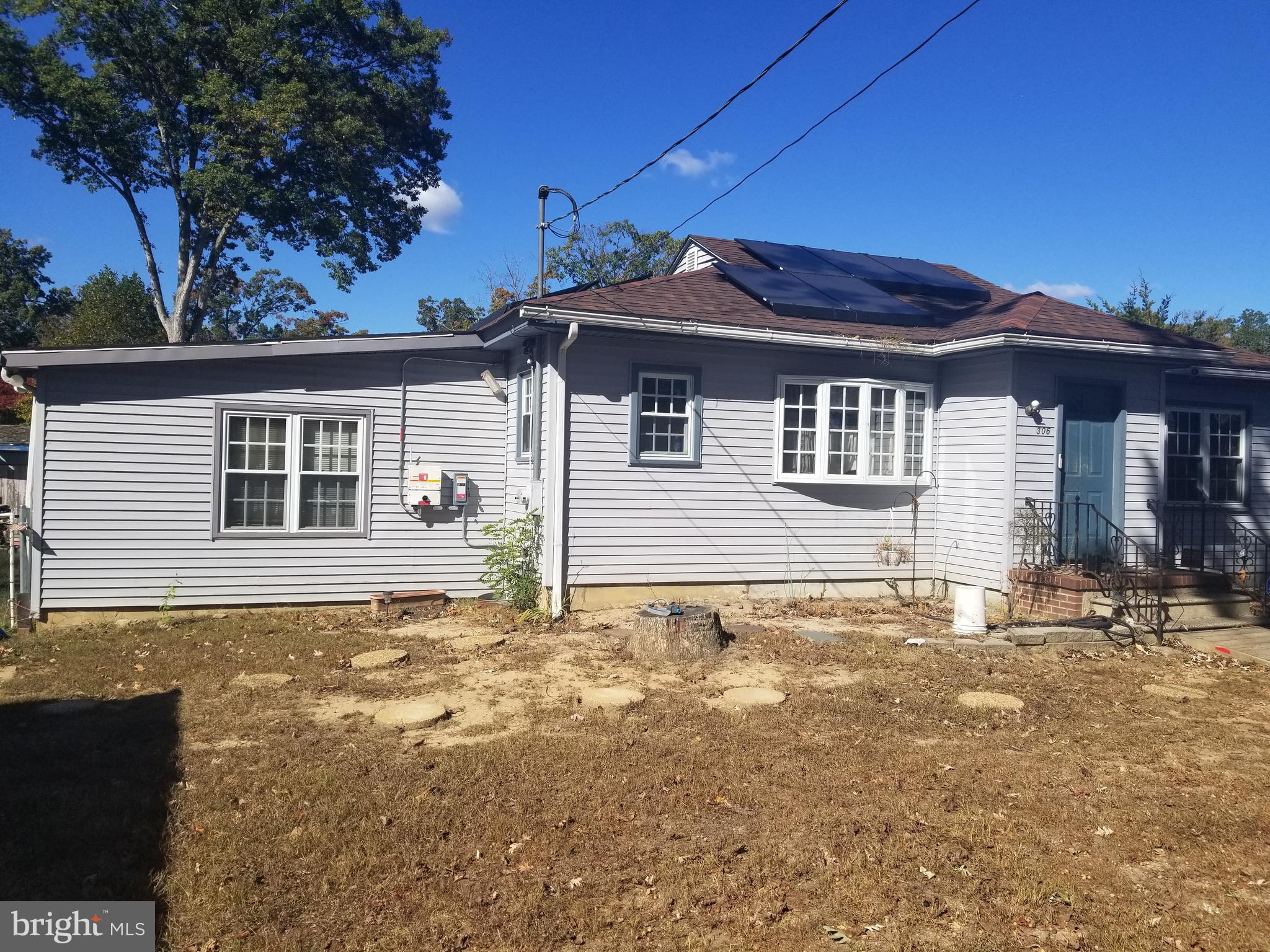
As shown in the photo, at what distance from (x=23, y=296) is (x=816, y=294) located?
3141 cm

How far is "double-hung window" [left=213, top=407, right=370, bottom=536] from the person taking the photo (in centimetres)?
968

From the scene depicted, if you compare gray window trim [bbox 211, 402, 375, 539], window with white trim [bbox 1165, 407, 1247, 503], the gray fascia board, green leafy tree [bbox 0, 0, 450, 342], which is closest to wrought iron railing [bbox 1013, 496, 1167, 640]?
window with white trim [bbox 1165, 407, 1247, 503]

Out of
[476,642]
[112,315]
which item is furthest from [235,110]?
[476,642]

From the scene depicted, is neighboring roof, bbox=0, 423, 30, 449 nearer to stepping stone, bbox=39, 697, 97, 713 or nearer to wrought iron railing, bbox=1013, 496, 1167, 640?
stepping stone, bbox=39, 697, 97, 713

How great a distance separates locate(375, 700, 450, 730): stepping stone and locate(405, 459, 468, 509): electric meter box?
4.20 m

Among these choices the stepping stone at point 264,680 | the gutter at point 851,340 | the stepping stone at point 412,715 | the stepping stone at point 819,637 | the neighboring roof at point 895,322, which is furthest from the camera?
the neighboring roof at point 895,322

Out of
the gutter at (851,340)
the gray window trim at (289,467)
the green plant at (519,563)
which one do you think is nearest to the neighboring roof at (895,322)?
the gutter at (851,340)

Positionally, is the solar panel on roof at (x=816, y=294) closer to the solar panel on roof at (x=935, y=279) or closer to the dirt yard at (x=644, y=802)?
the solar panel on roof at (x=935, y=279)

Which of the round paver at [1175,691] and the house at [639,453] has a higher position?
the house at [639,453]

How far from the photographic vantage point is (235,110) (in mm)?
19828

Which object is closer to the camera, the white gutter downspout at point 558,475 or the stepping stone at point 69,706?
the stepping stone at point 69,706

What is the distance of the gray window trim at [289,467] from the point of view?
9.55 meters

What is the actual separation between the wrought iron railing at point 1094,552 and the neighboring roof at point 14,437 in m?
19.7

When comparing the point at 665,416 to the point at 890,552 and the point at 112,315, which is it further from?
the point at 112,315
